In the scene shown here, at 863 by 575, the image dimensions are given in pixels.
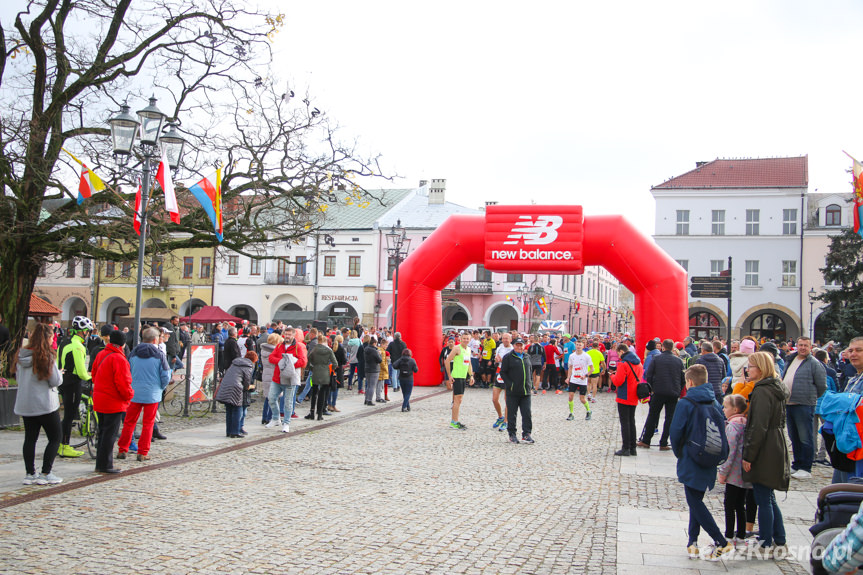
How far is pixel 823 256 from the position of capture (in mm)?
41906

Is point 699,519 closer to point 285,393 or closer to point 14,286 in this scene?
point 285,393

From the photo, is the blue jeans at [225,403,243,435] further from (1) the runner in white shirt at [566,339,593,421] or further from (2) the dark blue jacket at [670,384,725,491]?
(2) the dark blue jacket at [670,384,725,491]

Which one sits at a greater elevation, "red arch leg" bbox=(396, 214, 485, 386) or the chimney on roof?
the chimney on roof

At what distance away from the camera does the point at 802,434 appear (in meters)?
9.91

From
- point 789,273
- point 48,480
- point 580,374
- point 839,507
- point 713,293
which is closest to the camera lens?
point 839,507

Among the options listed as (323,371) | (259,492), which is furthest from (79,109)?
(259,492)

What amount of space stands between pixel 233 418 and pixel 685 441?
316 inches

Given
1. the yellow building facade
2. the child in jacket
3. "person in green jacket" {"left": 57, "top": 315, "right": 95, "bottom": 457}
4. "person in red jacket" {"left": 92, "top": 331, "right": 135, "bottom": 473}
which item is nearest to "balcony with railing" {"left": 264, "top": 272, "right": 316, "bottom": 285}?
the yellow building facade

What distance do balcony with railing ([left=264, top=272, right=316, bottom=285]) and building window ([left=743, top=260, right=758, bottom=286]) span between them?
29543 mm

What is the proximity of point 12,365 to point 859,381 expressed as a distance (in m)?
14.4

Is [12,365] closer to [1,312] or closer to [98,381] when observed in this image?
[1,312]

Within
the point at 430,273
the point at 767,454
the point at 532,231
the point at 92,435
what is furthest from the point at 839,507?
A: the point at 430,273

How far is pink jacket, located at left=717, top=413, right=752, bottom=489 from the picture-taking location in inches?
235

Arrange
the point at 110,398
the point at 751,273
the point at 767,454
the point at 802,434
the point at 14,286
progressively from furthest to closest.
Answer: the point at 751,273 → the point at 14,286 → the point at 802,434 → the point at 110,398 → the point at 767,454
